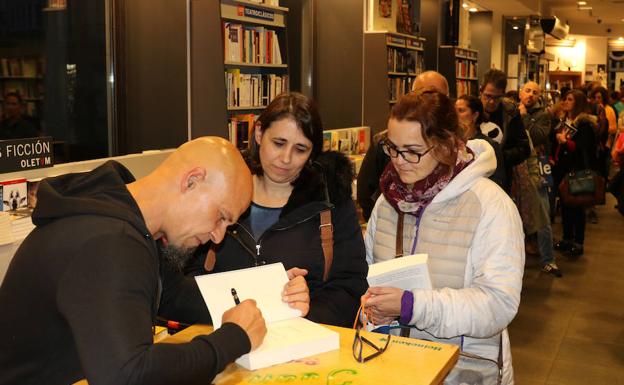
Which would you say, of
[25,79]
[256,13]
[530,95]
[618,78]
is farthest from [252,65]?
[618,78]

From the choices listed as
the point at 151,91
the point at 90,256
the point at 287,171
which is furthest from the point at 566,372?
the point at 90,256

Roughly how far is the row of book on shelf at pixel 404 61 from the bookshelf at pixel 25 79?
15.7ft

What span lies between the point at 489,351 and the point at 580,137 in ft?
19.6

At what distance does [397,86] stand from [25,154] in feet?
19.7

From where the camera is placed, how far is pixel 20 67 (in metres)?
4.76

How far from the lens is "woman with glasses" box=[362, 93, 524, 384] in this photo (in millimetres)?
2111

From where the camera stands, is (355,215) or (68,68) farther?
(68,68)

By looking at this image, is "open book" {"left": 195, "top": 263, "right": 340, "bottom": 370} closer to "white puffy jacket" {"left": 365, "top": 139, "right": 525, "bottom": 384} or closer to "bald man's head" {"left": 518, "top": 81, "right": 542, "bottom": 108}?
"white puffy jacket" {"left": 365, "top": 139, "right": 525, "bottom": 384}

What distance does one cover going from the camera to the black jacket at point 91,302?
131cm

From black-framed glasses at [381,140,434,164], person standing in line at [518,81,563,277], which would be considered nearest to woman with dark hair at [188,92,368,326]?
black-framed glasses at [381,140,434,164]

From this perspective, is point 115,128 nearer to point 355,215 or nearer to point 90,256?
point 355,215

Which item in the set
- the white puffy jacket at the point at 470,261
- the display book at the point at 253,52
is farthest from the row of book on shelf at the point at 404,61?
the white puffy jacket at the point at 470,261

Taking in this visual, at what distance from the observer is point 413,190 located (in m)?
2.30

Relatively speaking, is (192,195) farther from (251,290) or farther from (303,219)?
(303,219)
